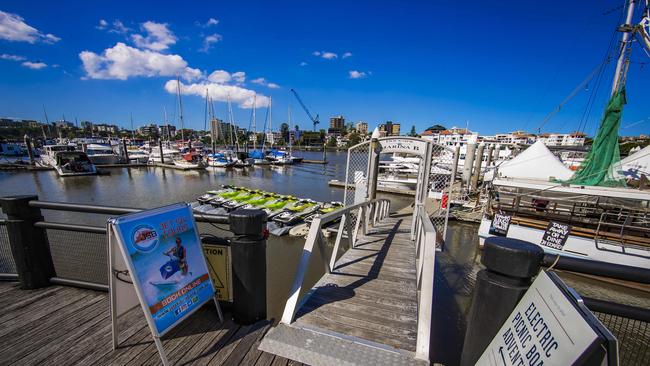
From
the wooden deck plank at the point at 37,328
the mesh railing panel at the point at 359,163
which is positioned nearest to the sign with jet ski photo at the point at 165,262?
the wooden deck plank at the point at 37,328

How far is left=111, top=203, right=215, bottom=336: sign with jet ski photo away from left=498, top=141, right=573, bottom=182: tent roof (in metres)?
16.1

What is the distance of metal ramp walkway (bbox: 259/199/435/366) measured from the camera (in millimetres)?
2420

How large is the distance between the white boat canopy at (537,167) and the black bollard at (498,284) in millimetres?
14612

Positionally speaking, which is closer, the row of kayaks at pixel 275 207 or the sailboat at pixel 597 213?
the sailboat at pixel 597 213

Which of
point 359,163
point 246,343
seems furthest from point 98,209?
point 359,163

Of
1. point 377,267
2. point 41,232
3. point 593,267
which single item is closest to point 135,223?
point 41,232

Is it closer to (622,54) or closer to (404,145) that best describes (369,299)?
(404,145)

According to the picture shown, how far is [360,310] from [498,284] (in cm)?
204

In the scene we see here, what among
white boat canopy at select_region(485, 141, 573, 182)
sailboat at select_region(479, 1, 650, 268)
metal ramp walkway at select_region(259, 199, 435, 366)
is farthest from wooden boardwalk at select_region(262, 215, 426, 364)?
white boat canopy at select_region(485, 141, 573, 182)

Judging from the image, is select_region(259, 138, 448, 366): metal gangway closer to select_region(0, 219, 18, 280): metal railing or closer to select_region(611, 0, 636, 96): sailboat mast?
select_region(0, 219, 18, 280): metal railing

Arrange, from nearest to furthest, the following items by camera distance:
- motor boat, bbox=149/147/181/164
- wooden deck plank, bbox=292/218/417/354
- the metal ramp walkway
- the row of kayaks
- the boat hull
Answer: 1. the metal ramp walkway
2. wooden deck plank, bbox=292/218/417/354
3. the boat hull
4. the row of kayaks
5. motor boat, bbox=149/147/181/164

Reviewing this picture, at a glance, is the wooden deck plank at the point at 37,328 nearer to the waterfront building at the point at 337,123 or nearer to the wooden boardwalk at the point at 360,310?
the wooden boardwalk at the point at 360,310

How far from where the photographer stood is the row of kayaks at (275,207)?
13.3 meters

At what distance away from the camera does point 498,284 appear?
64.4 inches
